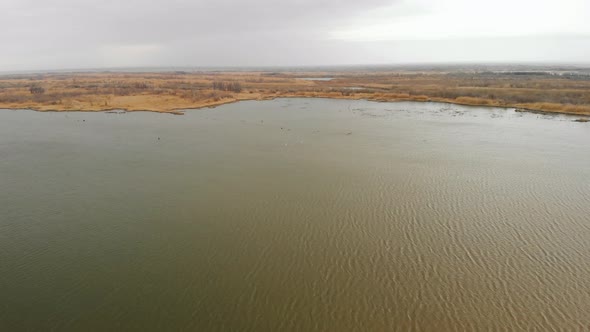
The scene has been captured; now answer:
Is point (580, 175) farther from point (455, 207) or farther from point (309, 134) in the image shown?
point (309, 134)

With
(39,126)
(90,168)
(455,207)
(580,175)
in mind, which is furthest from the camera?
(39,126)

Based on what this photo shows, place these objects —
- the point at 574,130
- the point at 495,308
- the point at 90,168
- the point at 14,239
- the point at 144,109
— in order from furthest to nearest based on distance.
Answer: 1. the point at 144,109
2. the point at 574,130
3. the point at 90,168
4. the point at 14,239
5. the point at 495,308

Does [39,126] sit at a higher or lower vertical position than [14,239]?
higher

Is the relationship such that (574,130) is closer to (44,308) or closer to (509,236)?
(509,236)

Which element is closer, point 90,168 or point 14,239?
point 14,239

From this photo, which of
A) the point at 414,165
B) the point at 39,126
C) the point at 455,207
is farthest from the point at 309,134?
the point at 39,126

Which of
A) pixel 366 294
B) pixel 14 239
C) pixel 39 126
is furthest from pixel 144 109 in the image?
pixel 366 294
